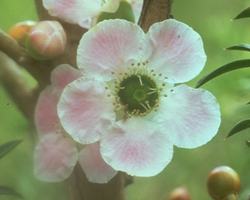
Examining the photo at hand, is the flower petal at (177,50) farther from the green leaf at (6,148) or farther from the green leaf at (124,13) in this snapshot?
the green leaf at (6,148)

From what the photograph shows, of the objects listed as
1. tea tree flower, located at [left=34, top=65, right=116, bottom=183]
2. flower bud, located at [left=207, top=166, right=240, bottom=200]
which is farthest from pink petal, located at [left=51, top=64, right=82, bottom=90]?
flower bud, located at [left=207, top=166, right=240, bottom=200]

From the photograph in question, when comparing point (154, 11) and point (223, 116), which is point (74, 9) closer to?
point (154, 11)

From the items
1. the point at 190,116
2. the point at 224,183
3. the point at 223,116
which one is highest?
the point at 190,116

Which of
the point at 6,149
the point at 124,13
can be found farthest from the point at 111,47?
the point at 6,149

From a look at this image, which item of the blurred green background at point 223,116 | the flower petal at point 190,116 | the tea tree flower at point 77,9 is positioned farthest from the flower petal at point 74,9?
the blurred green background at point 223,116

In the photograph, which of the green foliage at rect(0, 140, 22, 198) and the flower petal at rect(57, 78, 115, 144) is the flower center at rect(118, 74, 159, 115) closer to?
the flower petal at rect(57, 78, 115, 144)
